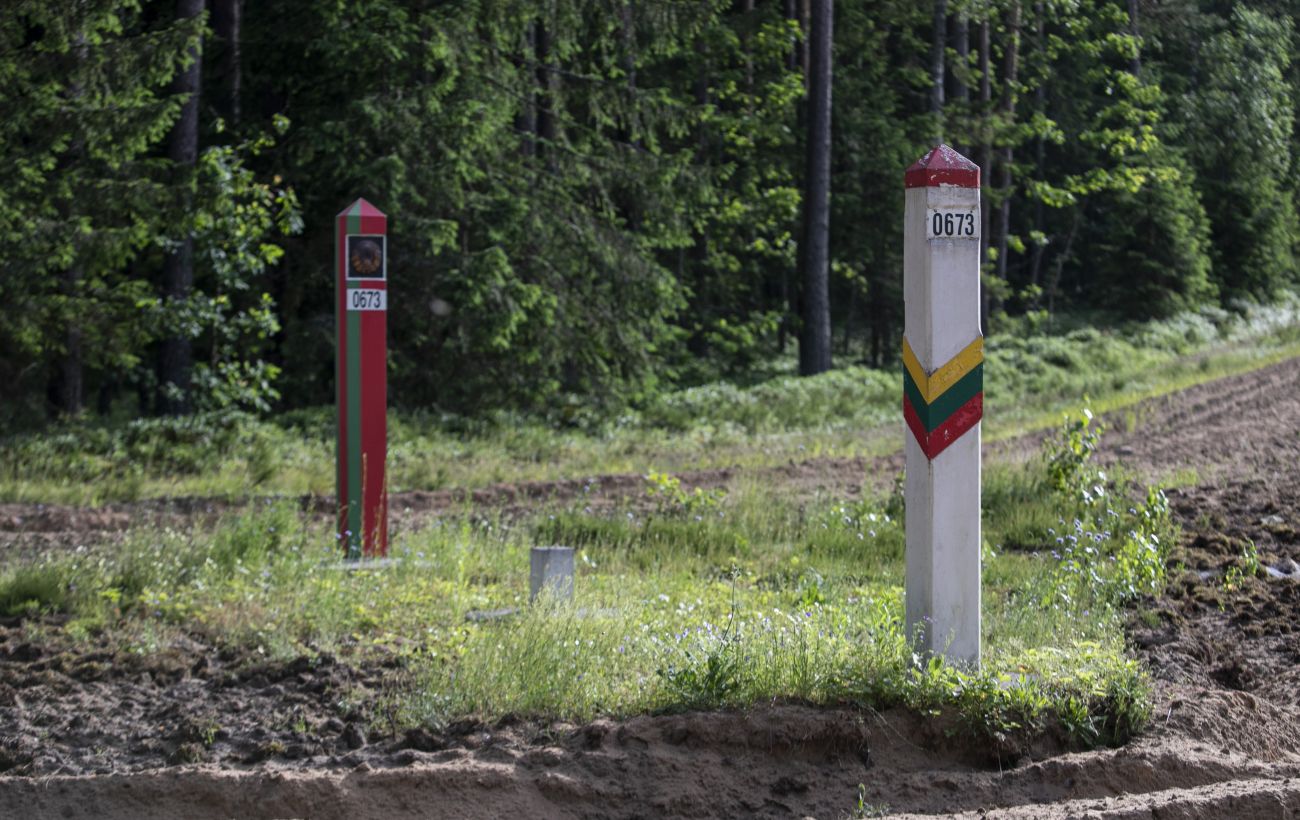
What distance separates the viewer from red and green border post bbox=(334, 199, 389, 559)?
886cm

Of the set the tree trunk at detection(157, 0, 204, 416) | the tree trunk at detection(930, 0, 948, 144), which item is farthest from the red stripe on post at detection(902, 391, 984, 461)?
the tree trunk at detection(930, 0, 948, 144)

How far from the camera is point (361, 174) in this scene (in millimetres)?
17312

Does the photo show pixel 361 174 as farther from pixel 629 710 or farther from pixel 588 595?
pixel 629 710

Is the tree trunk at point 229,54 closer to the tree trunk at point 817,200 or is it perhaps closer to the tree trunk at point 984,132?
the tree trunk at point 817,200

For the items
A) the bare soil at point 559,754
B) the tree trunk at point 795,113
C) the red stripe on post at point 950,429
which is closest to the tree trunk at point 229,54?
the tree trunk at point 795,113

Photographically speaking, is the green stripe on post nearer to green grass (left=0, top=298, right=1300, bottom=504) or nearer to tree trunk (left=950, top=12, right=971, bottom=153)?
green grass (left=0, top=298, right=1300, bottom=504)

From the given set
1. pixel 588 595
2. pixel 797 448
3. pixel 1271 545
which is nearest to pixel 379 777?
pixel 588 595

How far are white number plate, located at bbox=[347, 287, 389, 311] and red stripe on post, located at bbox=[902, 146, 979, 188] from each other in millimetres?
4345

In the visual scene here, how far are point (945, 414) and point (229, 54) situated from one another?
15384 mm

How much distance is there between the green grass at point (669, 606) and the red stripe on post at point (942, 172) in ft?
5.88

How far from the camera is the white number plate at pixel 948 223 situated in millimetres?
5480

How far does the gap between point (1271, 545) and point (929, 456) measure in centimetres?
435

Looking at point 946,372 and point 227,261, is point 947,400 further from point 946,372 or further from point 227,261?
point 227,261

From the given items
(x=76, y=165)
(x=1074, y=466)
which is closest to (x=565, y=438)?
(x=76, y=165)
